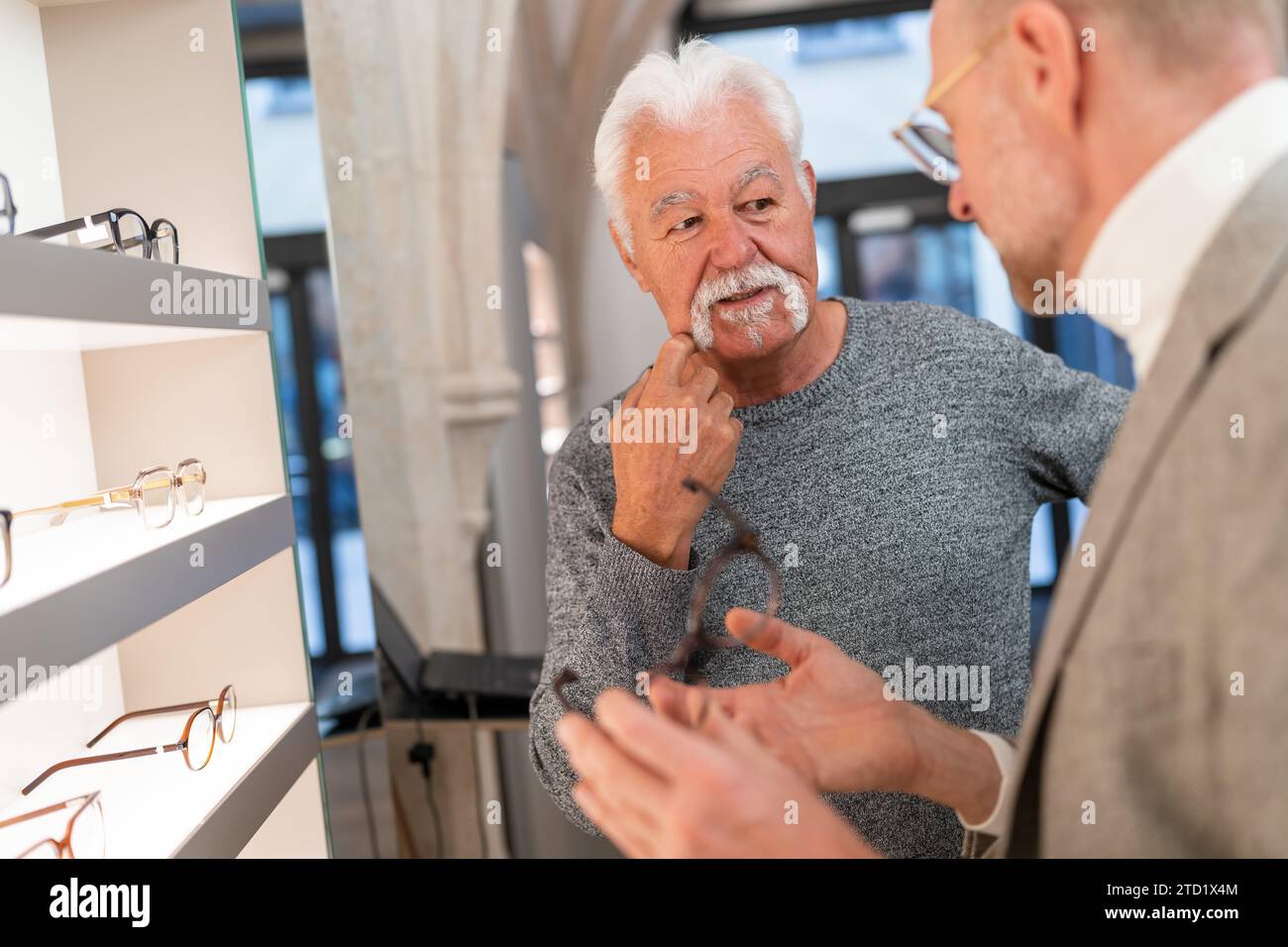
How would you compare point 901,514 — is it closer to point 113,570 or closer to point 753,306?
point 753,306

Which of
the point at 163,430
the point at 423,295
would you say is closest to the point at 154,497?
the point at 163,430

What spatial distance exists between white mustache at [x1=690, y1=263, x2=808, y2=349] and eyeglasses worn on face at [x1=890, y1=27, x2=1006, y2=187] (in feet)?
0.89

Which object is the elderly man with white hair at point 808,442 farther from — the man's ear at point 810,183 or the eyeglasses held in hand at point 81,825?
the eyeglasses held in hand at point 81,825

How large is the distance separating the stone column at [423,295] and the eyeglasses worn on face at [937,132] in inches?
75.2

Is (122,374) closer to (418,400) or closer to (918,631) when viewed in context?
(918,631)

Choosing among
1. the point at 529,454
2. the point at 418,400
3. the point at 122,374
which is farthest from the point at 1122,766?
the point at 529,454

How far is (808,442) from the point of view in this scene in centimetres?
149

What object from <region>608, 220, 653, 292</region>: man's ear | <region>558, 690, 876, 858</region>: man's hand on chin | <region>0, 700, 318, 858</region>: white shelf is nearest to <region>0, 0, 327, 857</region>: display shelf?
<region>0, 700, 318, 858</region>: white shelf

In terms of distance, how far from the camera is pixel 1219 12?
808 mm

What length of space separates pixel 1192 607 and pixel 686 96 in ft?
3.21

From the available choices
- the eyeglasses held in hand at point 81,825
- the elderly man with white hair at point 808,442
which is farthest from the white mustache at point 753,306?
the eyeglasses held in hand at point 81,825

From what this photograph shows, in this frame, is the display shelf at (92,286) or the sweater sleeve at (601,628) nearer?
the display shelf at (92,286)

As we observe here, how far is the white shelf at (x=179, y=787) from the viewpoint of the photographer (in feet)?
3.77
